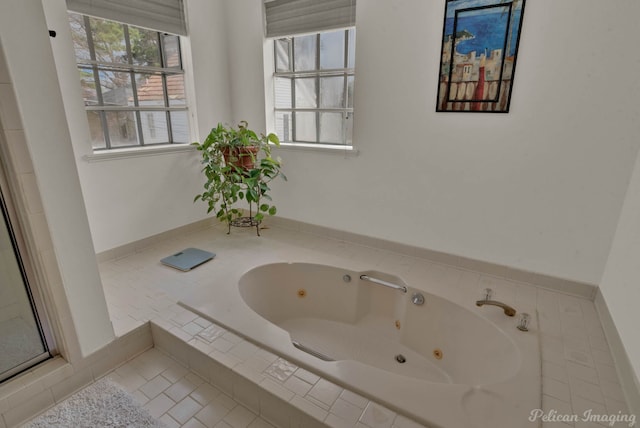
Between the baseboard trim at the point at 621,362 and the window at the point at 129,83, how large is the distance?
125 inches

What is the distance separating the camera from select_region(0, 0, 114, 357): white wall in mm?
1122

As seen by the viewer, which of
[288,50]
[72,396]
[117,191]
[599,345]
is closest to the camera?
[72,396]

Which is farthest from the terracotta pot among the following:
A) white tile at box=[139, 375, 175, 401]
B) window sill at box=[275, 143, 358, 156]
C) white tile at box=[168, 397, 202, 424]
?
white tile at box=[168, 397, 202, 424]

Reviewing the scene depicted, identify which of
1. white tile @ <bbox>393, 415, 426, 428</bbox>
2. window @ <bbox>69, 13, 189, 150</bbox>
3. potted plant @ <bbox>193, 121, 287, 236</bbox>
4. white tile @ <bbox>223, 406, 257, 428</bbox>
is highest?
window @ <bbox>69, 13, 189, 150</bbox>

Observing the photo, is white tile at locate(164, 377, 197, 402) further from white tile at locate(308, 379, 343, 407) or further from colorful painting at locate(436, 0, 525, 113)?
colorful painting at locate(436, 0, 525, 113)

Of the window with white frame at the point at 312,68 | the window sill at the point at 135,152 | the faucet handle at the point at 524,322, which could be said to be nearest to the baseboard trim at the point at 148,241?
the window sill at the point at 135,152

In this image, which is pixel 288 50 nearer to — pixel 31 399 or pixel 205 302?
pixel 205 302

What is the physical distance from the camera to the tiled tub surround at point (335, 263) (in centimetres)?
130

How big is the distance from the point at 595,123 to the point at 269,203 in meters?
2.44

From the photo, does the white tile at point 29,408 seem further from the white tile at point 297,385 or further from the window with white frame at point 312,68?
the window with white frame at point 312,68

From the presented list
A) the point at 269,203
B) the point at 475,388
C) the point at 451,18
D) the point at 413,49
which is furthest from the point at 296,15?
the point at 475,388

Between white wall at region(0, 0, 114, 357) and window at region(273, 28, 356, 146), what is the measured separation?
73.3 inches

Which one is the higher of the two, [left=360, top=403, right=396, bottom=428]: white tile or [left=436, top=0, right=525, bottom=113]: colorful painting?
[left=436, top=0, right=525, bottom=113]: colorful painting

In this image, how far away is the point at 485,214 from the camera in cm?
215
